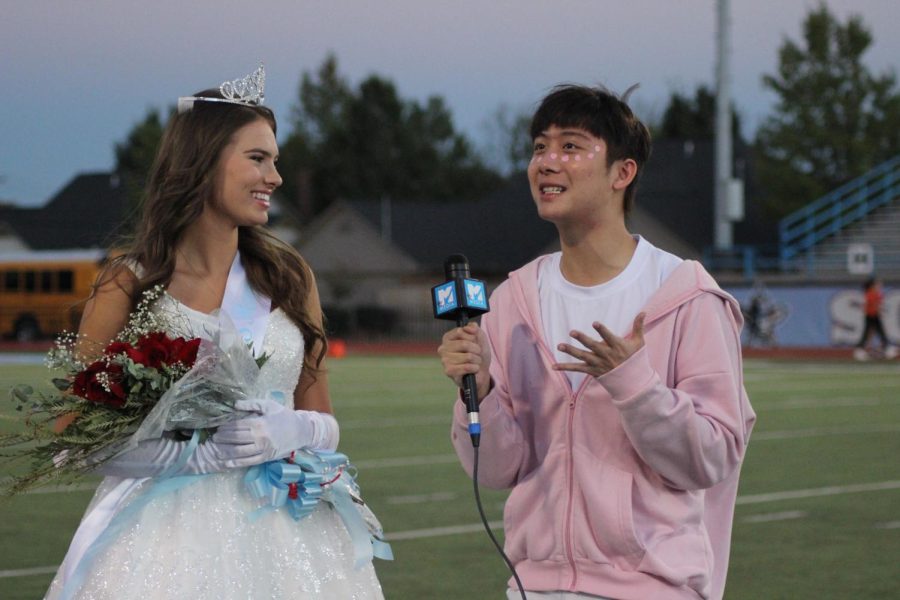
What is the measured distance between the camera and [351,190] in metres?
84.4

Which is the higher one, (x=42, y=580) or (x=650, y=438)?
(x=650, y=438)

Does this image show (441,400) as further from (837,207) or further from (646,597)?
(837,207)

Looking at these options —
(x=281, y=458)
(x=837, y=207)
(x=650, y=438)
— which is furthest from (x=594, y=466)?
(x=837, y=207)

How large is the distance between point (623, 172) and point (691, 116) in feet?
253

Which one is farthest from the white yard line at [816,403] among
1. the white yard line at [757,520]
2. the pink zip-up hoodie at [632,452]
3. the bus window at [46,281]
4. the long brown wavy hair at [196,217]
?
the bus window at [46,281]

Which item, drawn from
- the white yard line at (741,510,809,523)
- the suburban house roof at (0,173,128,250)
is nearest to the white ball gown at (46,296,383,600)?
the white yard line at (741,510,809,523)

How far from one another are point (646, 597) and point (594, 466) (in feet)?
1.18

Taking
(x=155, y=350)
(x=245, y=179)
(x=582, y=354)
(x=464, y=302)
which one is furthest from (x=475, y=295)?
(x=245, y=179)

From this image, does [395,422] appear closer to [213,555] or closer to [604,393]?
[213,555]

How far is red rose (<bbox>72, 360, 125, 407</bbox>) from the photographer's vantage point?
12.7 feet

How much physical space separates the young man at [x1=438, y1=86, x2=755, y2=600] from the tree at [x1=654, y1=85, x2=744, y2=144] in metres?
75.9

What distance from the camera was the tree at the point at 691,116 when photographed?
7938 centimetres

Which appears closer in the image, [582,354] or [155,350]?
[582,354]

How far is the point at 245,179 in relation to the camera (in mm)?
4398
